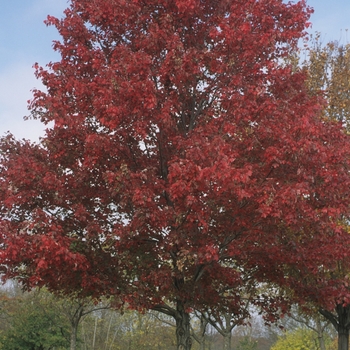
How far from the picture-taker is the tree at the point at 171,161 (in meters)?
8.63

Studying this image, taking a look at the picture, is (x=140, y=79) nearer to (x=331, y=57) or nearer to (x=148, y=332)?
(x=331, y=57)

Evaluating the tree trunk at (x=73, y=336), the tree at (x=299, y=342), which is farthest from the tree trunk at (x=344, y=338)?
the tree at (x=299, y=342)

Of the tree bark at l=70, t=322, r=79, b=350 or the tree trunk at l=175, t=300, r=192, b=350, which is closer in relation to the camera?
the tree trunk at l=175, t=300, r=192, b=350

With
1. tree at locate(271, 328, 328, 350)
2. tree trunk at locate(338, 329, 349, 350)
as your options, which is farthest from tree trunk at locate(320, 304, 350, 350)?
tree at locate(271, 328, 328, 350)

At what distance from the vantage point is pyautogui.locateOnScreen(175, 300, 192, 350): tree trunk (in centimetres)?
1078

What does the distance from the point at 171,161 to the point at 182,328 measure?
4379 millimetres

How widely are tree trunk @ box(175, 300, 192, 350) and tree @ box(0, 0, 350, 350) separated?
34 millimetres

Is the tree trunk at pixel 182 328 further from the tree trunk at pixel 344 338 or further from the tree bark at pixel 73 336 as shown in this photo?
the tree bark at pixel 73 336

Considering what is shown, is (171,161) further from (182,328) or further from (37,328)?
(37,328)

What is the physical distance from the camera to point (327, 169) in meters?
9.01

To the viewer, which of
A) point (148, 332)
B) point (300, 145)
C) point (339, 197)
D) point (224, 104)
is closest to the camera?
point (300, 145)

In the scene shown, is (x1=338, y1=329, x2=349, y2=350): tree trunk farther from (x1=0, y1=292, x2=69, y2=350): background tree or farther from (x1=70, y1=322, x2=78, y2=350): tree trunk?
(x1=0, y1=292, x2=69, y2=350): background tree

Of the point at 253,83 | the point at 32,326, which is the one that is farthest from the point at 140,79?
the point at 32,326

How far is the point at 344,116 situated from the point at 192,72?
28.4ft
